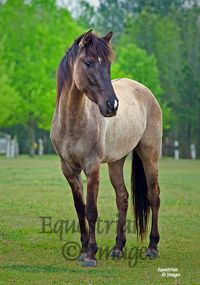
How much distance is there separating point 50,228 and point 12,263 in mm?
3335

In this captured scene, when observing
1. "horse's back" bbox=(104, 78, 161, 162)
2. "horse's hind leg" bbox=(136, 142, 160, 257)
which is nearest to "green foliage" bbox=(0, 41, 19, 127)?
"horse's back" bbox=(104, 78, 161, 162)

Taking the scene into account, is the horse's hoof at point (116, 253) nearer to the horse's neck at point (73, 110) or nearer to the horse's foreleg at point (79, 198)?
the horse's foreleg at point (79, 198)

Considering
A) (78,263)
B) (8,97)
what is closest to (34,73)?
(8,97)

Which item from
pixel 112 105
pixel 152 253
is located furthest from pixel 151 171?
pixel 112 105

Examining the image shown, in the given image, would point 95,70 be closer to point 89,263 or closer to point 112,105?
point 112,105

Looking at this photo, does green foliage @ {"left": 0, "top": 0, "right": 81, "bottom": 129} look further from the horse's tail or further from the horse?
the horse

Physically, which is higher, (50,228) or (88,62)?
(88,62)

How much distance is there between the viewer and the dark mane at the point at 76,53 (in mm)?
8844

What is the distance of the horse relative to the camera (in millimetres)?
8875

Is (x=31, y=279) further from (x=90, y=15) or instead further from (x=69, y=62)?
(x=90, y=15)

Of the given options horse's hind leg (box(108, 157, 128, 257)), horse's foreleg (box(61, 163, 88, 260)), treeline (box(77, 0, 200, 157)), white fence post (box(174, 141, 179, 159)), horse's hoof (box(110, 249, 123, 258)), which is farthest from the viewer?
treeline (box(77, 0, 200, 157))

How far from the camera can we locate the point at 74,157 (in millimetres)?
9211

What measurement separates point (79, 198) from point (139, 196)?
142 cm

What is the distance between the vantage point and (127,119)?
33.5 ft
